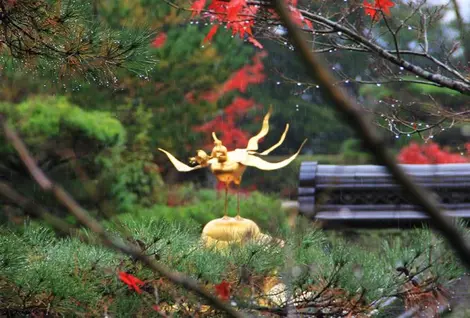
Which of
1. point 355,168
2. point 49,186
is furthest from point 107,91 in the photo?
point 49,186

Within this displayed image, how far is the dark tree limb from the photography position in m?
0.37

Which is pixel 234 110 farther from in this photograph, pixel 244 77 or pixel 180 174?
pixel 180 174

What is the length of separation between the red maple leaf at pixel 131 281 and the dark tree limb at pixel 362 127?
5.23 feet

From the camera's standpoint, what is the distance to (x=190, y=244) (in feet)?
7.70

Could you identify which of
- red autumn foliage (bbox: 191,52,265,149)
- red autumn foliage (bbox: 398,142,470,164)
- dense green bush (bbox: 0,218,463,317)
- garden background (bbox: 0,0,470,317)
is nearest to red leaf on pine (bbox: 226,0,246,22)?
garden background (bbox: 0,0,470,317)

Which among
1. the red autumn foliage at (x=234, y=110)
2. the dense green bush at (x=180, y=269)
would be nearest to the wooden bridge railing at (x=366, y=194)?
the dense green bush at (x=180, y=269)

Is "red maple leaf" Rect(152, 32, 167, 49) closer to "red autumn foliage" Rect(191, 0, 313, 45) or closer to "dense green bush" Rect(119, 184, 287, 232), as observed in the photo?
"dense green bush" Rect(119, 184, 287, 232)

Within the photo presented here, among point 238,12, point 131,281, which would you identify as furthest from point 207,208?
point 131,281

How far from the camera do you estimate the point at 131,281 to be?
198 centimetres

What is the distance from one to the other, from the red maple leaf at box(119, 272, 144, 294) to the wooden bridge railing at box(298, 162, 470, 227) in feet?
10.2

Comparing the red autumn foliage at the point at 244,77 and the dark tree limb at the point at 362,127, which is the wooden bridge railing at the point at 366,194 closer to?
the red autumn foliage at the point at 244,77

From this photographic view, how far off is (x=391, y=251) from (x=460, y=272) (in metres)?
0.21

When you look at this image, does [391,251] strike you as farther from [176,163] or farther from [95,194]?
[95,194]

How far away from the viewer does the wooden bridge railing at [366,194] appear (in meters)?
5.00
